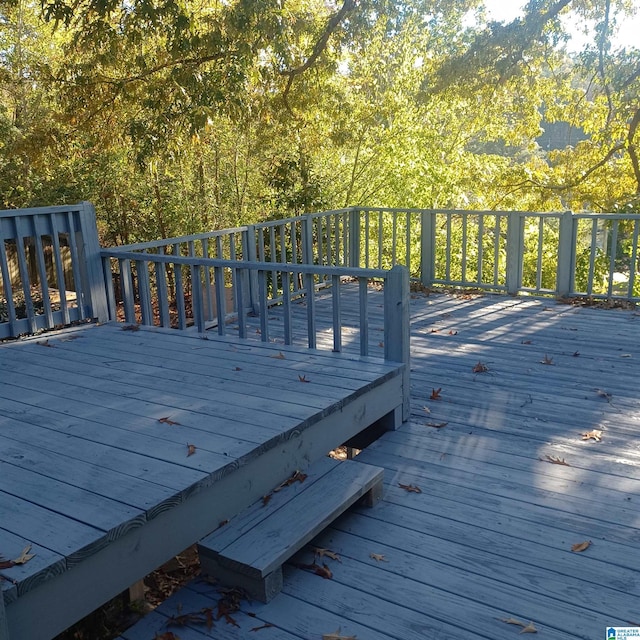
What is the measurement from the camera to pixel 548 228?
2262 centimetres

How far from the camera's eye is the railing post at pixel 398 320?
3.50 meters

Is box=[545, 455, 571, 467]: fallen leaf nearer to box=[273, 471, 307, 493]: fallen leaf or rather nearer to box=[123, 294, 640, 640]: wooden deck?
box=[123, 294, 640, 640]: wooden deck

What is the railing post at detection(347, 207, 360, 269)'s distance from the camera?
806 cm

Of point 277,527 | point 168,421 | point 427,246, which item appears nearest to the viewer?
point 277,527

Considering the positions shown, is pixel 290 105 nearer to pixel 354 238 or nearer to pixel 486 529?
pixel 354 238

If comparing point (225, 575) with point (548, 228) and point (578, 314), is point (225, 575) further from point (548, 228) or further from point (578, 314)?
point (548, 228)

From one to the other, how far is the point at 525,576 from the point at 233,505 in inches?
43.7

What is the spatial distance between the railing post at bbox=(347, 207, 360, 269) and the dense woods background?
155cm

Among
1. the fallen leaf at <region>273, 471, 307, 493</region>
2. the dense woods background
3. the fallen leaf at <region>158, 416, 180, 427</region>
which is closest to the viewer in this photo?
the fallen leaf at <region>273, 471, 307, 493</region>

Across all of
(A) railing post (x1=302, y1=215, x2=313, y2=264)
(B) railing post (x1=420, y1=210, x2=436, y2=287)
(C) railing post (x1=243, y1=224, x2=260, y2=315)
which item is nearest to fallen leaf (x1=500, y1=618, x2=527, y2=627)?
(C) railing post (x1=243, y1=224, x2=260, y2=315)

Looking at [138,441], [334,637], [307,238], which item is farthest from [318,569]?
[307,238]

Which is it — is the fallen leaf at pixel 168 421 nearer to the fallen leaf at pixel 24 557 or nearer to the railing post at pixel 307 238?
the fallen leaf at pixel 24 557

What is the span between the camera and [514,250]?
7055 millimetres

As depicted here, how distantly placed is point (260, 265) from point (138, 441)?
1.56 metres
